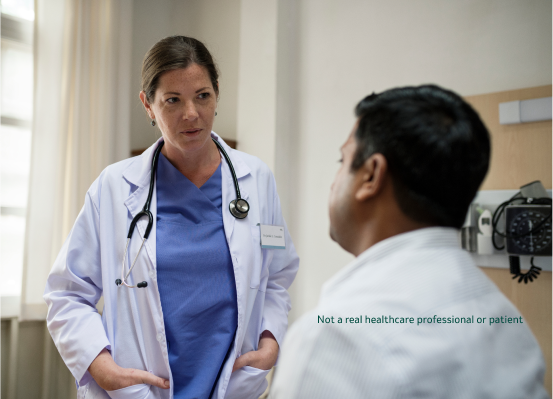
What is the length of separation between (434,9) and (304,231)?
1.41 m

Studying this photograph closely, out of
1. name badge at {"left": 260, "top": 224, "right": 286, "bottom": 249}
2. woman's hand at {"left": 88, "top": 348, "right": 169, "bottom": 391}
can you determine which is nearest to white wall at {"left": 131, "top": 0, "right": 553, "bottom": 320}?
name badge at {"left": 260, "top": 224, "right": 286, "bottom": 249}

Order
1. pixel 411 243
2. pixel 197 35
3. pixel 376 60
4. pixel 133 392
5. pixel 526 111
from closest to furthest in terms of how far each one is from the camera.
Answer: pixel 411 243 < pixel 133 392 < pixel 526 111 < pixel 376 60 < pixel 197 35

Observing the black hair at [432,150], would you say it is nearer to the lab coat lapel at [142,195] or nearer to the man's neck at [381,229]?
the man's neck at [381,229]

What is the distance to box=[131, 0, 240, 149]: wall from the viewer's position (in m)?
3.03

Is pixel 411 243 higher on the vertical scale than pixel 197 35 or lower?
lower

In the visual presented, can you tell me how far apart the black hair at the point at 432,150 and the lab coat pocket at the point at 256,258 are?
0.71 m

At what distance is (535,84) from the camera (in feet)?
6.20

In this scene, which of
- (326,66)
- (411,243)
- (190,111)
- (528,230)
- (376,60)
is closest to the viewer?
(411,243)

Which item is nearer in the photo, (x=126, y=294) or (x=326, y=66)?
(x=126, y=294)

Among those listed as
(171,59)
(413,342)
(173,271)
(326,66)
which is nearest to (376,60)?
(326,66)

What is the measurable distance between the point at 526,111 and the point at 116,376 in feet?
6.18

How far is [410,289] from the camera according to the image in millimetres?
532

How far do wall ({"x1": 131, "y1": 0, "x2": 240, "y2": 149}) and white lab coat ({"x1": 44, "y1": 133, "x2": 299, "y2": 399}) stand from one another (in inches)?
69.0

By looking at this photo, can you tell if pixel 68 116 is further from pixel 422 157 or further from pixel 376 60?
pixel 422 157
